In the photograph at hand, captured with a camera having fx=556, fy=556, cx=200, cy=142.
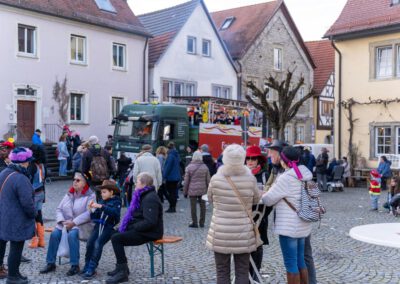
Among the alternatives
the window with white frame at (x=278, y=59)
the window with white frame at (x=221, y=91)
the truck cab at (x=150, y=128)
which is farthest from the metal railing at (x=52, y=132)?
the window with white frame at (x=278, y=59)

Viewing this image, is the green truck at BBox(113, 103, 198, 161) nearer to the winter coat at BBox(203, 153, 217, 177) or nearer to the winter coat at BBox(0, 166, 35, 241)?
the winter coat at BBox(203, 153, 217, 177)

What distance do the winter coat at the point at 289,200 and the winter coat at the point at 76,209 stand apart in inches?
115

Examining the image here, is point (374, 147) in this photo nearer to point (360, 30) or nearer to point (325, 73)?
point (360, 30)

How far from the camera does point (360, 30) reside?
77.3 ft

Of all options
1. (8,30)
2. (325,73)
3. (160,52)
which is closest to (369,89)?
(160,52)

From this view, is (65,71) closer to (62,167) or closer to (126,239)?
(62,167)

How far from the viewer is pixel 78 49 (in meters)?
26.2

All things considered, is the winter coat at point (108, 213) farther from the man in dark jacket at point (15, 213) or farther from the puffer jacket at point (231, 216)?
the puffer jacket at point (231, 216)

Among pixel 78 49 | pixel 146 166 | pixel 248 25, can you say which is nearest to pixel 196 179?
pixel 146 166

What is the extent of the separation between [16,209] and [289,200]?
10.9ft

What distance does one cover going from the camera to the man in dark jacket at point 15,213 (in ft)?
21.9

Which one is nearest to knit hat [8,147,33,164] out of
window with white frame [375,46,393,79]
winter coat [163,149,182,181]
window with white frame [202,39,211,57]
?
winter coat [163,149,182,181]

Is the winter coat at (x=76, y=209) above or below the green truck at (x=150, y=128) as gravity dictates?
below

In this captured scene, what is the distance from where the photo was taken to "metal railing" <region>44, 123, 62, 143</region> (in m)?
24.8
